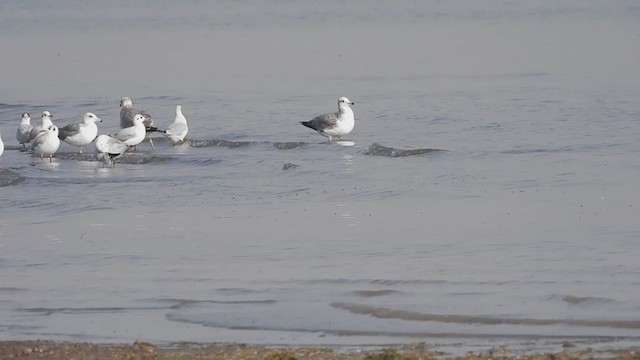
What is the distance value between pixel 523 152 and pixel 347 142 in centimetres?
293

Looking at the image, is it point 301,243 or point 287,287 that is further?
point 301,243

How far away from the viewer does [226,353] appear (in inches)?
267

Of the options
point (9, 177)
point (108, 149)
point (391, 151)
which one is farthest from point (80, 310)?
point (108, 149)

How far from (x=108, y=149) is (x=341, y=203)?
5227mm

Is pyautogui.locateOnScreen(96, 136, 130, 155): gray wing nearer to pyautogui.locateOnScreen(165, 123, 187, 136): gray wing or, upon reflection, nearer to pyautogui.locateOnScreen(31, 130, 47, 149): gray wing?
pyautogui.locateOnScreen(31, 130, 47, 149): gray wing

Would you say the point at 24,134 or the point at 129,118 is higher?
the point at 129,118

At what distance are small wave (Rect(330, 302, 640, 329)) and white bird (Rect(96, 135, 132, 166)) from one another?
8.89 metres

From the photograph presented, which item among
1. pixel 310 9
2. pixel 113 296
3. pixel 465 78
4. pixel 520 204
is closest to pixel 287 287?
pixel 113 296

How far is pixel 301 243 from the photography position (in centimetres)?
1010

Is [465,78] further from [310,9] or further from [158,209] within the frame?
[310,9]

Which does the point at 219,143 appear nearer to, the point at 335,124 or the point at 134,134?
the point at 134,134

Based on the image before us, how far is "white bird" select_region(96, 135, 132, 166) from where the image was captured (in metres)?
16.5

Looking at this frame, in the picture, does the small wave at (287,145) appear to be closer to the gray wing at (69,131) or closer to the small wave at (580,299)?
the gray wing at (69,131)

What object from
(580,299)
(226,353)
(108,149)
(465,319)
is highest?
(108,149)
